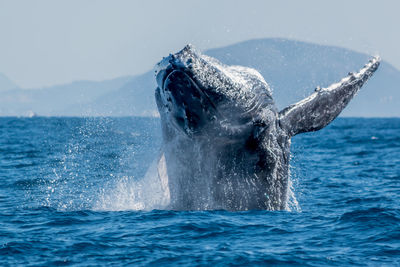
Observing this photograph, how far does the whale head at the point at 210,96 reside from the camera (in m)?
6.46

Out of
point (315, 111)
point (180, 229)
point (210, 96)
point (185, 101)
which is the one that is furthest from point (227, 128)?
point (180, 229)

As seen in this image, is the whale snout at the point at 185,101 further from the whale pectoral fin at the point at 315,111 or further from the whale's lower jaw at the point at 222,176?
the whale pectoral fin at the point at 315,111

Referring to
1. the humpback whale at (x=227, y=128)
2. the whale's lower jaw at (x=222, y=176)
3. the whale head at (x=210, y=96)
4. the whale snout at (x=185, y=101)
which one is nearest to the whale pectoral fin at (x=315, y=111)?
the humpback whale at (x=227, y=128)

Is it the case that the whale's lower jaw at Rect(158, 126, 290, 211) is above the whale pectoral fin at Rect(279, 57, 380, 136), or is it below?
below

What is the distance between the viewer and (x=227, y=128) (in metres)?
6.96

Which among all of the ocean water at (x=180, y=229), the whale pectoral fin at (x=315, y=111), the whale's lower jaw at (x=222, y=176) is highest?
the whale pectoral fin at (x=315, y=111)

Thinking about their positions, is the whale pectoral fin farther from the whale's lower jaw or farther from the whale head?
the whale's lower jaw

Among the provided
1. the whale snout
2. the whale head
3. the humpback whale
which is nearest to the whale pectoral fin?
the humpback whale

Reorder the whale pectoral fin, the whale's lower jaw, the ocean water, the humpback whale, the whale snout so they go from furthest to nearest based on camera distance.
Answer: the whale pectoral fin < the whale's lower jaw < the humpback whale < the whale snout < the ocean water

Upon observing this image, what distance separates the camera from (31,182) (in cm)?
1255

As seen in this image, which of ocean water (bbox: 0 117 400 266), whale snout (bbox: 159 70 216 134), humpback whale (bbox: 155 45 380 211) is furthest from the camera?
humpback whale (bbox: 155 45 380 211)

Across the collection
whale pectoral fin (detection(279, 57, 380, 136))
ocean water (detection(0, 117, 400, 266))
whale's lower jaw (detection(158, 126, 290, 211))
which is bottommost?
ocean water (detection(0, 117, 400, 266))

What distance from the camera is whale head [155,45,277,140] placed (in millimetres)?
6465

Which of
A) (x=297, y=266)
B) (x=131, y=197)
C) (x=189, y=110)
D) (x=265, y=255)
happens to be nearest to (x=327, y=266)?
(x=297, y=266)
